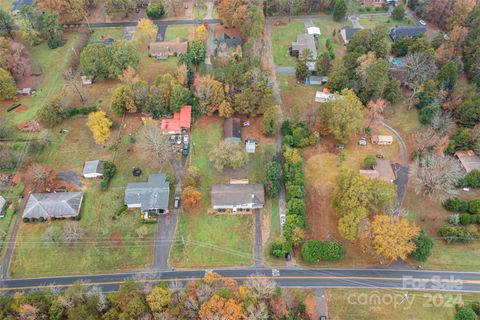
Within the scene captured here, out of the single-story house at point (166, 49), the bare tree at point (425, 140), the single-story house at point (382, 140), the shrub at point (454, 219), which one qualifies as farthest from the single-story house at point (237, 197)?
the single-story house at point (166, 49)

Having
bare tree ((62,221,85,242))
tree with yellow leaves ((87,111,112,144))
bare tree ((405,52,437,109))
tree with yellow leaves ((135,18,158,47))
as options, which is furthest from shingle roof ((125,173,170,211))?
bare tree ((405,52,437,109))

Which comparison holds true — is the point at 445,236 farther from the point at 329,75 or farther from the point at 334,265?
the point at 329,75

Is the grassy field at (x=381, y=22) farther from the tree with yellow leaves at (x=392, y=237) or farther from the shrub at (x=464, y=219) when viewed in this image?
the tree with yellow leaves at (x=392, y=237)

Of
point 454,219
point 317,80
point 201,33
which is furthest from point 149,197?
point 201,33

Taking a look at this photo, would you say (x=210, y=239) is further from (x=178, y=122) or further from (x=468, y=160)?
(x=468, y=160)

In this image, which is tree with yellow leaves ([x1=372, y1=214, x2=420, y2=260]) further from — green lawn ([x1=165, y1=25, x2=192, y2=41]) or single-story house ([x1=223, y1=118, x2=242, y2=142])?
green lawn ([x1=165, y1=25, x2=192, y2=41])

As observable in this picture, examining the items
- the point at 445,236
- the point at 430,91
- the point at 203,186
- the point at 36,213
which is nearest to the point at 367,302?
the point at 445,236
